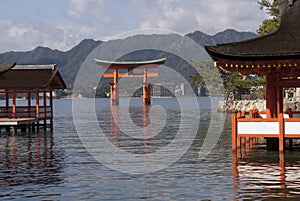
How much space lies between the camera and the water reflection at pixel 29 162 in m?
18.8

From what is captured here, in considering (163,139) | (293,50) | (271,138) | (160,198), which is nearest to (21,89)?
(163,139)

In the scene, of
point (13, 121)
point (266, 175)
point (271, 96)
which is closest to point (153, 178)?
point (266, 175)

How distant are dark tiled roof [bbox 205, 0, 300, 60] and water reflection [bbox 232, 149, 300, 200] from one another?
4373 mm

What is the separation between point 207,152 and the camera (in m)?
27.4

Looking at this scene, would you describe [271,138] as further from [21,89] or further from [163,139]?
[21,89]

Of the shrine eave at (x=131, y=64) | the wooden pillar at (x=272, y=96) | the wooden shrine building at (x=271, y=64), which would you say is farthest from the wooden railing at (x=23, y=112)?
the shrine eave at (x=131, y=64)

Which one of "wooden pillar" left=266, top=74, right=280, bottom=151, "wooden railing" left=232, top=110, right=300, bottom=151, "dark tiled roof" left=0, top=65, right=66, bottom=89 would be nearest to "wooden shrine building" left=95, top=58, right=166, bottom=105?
"dark tiled roof" left=0, top=65, right=66, bottom=89

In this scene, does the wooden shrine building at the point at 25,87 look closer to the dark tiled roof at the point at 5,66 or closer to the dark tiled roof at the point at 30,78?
the dark tiled roof at the point at 30,78

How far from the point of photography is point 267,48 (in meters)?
22.7

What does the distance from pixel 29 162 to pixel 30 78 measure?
68.5 ft

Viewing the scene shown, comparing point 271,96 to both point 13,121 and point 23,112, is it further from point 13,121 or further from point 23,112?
point 23,112

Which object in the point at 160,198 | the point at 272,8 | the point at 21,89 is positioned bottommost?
the point at 160,198

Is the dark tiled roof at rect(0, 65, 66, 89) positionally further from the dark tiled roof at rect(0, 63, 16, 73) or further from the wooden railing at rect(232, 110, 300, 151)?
the wooden railing at rect(232, 110, 300, 151)

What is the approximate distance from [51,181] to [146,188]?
3.56 metres
